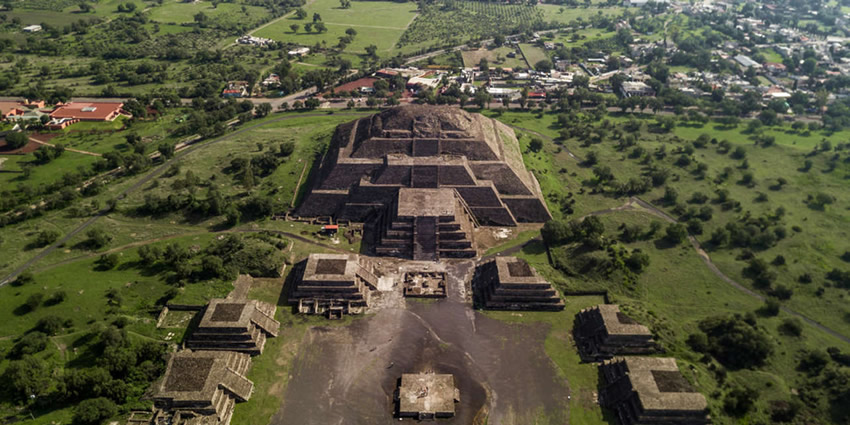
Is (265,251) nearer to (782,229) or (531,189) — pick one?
(531,189)

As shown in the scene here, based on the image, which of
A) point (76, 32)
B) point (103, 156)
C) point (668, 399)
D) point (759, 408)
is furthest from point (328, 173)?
point (76, 32)

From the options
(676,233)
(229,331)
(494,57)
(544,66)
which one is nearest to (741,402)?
(676,233)

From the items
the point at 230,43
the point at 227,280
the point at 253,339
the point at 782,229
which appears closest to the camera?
the point at 253,339

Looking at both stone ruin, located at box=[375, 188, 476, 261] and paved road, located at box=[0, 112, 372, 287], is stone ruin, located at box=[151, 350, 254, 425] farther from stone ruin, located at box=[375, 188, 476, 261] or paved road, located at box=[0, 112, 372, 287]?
paved road, located at box=[0, 112, 372, 287]

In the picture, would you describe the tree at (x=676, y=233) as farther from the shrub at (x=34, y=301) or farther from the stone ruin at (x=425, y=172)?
the shrub at (x=34, y=301)

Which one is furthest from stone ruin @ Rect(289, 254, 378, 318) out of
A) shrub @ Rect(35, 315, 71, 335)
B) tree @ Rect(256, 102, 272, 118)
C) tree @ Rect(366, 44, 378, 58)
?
tree @ Rect(366, 44, 378, 58)
